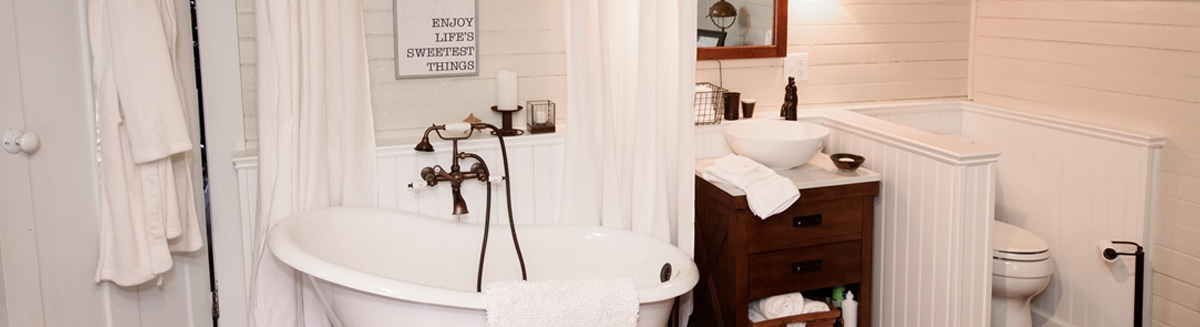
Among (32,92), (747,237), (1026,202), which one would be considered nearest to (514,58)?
(747,237)

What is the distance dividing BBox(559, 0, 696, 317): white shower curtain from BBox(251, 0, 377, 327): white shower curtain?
660mm

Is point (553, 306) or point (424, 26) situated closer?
point (553, 306)

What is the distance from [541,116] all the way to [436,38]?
1.42 feet

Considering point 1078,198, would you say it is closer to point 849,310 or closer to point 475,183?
point 849,310

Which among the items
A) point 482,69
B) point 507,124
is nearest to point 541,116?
point 507,124

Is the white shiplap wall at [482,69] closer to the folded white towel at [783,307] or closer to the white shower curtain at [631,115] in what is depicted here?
the white shower curtain at [631,115]

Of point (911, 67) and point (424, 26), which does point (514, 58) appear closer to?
point (424, 26)

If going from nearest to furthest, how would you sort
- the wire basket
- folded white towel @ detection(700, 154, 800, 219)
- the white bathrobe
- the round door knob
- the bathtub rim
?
1. the round door knob
2. the bathtub rim
3. the white bathrobe
4. folded white towel @ detection(700, 154, 800, 219)
5. the wire basket

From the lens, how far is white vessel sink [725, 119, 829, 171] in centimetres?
338

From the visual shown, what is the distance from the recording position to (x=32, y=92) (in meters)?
2.43

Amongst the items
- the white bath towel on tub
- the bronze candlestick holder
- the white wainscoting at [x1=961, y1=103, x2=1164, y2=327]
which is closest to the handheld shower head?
the bronze candlestick holder

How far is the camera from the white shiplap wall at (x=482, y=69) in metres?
3.38

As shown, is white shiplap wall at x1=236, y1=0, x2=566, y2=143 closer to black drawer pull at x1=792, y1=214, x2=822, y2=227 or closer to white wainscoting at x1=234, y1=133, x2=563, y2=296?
white wainscoting at x1=234, y1=133, x2=563, y2=296

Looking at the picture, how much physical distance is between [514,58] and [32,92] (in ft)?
4.95
